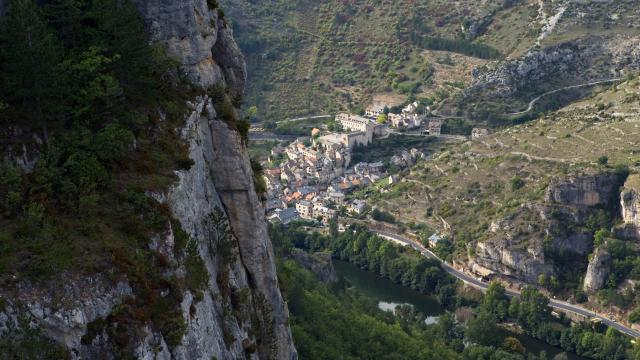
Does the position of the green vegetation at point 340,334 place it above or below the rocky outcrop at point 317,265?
above

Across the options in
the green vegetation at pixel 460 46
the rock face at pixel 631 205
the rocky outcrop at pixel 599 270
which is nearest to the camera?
the rocky outcrop at pixel 599 270

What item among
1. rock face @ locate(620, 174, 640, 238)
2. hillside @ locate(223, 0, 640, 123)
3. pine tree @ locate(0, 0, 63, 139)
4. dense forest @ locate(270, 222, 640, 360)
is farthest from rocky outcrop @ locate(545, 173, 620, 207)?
pine tree @ locate(0, 0, 63, 139)

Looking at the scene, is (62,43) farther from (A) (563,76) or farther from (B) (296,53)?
(B) (296,53)

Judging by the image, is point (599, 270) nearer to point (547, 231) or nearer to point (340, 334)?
point (547, 231)

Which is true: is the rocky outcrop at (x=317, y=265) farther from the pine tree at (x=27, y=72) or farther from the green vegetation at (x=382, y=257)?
the pine tree at (x=27, y=72)

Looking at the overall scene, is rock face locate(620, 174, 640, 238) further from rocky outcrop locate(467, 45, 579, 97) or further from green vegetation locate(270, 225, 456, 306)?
rocky outcrop locate(467, 45, 579, 97)

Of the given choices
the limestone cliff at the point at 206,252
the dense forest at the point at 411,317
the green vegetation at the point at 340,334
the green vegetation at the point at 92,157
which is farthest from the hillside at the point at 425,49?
the green vegetation at the point at 92,157

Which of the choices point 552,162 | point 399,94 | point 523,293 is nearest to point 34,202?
point 523,293
